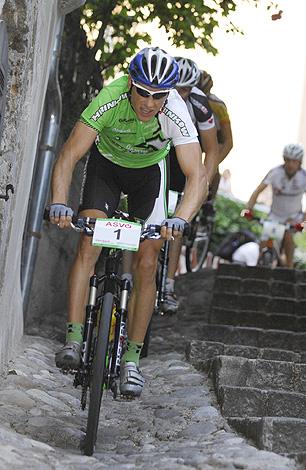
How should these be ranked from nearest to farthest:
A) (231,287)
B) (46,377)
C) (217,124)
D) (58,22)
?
(46,377), (58,22), (217,124), (231,287)

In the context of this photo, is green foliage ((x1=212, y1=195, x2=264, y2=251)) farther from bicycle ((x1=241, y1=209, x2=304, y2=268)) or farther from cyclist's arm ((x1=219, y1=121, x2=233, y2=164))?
cyclist's arm ((x1=219, y1=121, x2=233, y2=164))

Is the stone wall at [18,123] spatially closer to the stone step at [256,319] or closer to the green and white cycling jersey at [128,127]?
the green and white cycling jersey at [128,127]

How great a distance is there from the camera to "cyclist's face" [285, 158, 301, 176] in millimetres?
13648

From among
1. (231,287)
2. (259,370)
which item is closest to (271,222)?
(231,287)

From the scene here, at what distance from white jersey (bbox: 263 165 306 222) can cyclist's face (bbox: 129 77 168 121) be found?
7.63 meters

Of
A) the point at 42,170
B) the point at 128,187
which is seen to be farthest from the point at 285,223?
A: the point at 128,187

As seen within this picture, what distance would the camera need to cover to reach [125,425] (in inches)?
253

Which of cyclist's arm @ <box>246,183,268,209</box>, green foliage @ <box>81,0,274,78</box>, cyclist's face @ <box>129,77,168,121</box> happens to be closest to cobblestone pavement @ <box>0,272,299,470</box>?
cyclist's face @ <box>129,77,168,121</box>

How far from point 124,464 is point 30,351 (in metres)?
3.06

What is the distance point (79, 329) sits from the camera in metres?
6.12

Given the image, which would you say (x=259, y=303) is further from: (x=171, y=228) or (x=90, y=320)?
(x=171, y=228)

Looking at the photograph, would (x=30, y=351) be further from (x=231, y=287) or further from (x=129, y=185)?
(x=231, y=287)

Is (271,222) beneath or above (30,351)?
above

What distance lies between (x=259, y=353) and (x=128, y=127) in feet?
7.97
